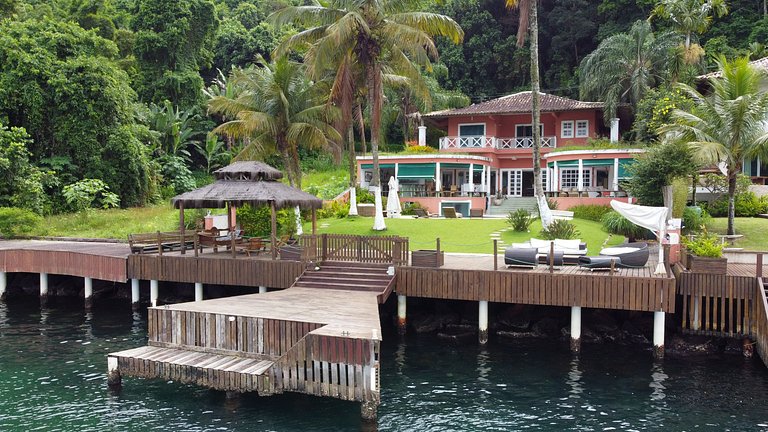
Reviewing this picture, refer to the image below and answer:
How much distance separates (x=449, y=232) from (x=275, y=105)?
9.21m

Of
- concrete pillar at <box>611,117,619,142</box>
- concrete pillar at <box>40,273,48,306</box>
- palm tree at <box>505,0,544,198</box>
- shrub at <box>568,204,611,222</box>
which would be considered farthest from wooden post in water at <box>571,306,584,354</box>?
concrete pillar at <box>611,117,619,142</box>

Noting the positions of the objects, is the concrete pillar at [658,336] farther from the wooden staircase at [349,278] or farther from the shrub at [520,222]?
the shrub at [520,222]

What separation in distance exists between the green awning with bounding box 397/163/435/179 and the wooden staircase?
1926 centimetres

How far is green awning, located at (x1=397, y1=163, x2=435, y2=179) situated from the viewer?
1431 inches

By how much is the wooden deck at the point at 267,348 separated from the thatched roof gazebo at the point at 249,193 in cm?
498

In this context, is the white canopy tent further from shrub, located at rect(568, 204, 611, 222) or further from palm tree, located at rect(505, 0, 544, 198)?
shrub, located at rect(568, 204, 611, 222)

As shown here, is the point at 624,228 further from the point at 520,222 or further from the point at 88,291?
the point at 88,291

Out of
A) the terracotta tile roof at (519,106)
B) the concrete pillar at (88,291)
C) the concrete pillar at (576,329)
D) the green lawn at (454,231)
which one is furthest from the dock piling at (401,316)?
the terracotta tile roof at (519,106)

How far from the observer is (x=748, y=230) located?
23.9 meters

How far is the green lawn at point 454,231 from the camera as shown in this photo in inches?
882

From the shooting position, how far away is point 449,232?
25344mm

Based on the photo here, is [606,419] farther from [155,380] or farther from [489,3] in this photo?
[489,3]

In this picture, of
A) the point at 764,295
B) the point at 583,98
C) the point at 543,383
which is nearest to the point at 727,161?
the point at 764,295

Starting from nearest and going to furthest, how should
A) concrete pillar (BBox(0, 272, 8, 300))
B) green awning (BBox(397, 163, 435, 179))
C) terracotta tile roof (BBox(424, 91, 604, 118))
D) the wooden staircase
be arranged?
1. the wooden staircase
2. concrete pillar (BBox(0, 272, 8, 300))
3. green awning (BBox(397, 163, 435, 179))
4. terracotta tile roof (BBox(424, 91, 604, 118))
